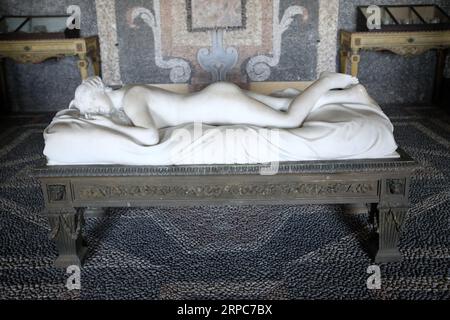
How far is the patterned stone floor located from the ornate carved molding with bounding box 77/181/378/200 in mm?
332

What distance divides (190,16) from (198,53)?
1.18 ft

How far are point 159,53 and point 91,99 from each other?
8.80 ft

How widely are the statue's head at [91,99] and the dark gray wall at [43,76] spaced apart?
279cm

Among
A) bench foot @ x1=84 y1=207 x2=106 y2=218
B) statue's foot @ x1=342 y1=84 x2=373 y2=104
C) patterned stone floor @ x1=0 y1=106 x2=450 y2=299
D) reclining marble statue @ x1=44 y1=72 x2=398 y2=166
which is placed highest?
statue's foot @ x1=342 y1=84 x2=373 y2=104

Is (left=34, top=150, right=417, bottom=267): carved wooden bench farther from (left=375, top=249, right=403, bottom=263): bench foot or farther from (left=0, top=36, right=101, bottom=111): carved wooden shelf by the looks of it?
(left=0, top=36, right=101, bottom=111): carved wooden shelf

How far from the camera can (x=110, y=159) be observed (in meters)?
2.07

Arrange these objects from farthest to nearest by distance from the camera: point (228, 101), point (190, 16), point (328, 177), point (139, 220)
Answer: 1. point (190, 16)
2. point (139, 220)
3. point (228, 101)
4. point (328, 177)

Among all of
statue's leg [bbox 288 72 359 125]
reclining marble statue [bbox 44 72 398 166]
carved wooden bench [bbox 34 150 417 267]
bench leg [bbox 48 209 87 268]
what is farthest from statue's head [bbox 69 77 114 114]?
statue's leg [bbox 288 72 359 125]

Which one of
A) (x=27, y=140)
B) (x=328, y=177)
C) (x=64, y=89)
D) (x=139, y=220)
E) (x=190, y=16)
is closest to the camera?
(x=328, y=177)

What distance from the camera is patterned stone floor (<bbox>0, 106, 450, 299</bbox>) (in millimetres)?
1994

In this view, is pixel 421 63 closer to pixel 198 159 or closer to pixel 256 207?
pixel 256 207

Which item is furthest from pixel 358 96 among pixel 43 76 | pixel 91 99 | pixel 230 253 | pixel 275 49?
pixel 43 76

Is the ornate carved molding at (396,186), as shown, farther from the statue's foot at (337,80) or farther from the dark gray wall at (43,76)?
the dark gray wall at (43,76)

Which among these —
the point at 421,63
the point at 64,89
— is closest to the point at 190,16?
the point at 64,89
